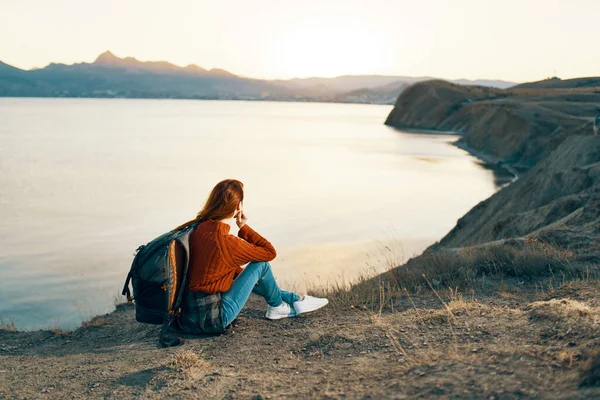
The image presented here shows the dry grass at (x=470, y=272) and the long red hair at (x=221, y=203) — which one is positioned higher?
the long red hair at (x=221, y=203)

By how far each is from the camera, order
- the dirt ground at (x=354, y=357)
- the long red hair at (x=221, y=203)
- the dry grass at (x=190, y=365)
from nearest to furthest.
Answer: the dirt ground at (x=354, y=357), the dry grass at (x=190, y=365), the long red hair at (x=221, y=203)

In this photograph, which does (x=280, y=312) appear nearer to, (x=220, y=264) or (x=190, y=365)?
(x=220, y=264)

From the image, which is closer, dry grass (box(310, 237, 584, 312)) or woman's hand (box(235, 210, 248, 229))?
woman's hand (box(235, 210, 248, 229))

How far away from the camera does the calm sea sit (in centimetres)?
1323

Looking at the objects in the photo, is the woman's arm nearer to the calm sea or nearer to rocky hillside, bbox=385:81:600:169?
the calm sea

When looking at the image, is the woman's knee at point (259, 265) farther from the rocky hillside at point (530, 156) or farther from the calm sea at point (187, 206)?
the calm sea at point (187, 206)

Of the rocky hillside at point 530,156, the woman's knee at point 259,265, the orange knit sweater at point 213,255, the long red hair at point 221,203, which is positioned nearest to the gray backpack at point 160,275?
the orange knit sweater at point 213,255

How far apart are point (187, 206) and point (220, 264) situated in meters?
18.0

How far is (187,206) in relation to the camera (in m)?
23.1

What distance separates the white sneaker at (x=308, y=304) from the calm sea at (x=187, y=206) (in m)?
4.37

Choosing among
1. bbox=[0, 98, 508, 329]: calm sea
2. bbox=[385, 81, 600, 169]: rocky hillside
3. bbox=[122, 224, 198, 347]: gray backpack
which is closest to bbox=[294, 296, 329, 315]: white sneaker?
bbox=[122, 224, 198, 347]: gray backpack

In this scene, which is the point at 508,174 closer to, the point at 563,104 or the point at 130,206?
the point at 563,104

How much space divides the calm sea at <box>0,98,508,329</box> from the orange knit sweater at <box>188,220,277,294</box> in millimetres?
5685

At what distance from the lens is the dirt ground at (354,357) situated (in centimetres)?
405
